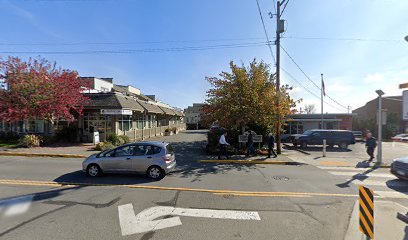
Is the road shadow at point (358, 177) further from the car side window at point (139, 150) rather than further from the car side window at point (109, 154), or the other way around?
the car side window at point (109, 154)

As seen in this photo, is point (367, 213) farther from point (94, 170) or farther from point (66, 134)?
point (66, 134)

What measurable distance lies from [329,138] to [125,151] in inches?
733

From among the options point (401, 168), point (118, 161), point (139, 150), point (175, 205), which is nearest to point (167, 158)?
point (139, 150)

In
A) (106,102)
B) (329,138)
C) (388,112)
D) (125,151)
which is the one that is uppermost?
(106,102)

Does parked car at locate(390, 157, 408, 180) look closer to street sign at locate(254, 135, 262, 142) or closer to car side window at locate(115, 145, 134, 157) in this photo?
street sign at locate(254, 135, 262, 142)

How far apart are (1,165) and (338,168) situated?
16578mm

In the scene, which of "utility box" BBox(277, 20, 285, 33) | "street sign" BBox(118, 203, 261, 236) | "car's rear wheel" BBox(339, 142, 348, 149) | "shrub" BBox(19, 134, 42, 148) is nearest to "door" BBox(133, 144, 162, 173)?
"street sign" BBox(118, 203, 261, 236)

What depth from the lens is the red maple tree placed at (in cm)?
1642

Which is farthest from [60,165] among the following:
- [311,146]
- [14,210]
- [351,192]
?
[311,146]

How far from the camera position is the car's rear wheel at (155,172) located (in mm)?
8789

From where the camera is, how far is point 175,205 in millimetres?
6098

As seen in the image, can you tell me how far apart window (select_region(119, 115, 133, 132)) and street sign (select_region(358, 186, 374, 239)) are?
19919 mm

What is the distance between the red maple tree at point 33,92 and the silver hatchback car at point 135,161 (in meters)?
10.6

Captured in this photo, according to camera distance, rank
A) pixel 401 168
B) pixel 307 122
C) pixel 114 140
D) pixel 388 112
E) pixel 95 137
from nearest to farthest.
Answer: pixel 401 168 → pixel 114 140 → pixel 95 137 → pixel 307 122 → pixel 388 112
